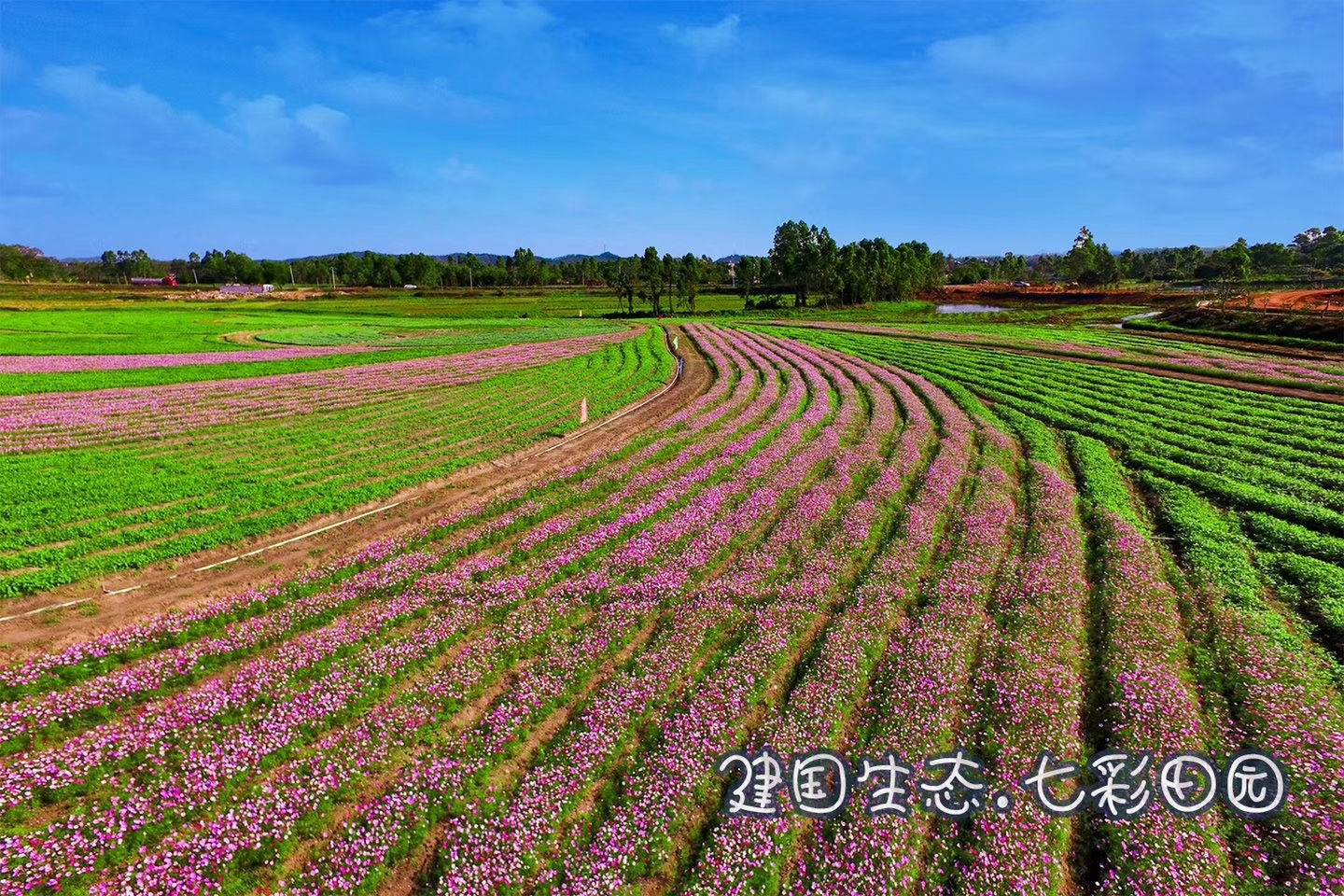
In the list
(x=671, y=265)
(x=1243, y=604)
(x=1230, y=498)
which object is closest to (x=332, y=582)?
(x=1243, y=604)

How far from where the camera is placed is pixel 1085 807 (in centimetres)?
845

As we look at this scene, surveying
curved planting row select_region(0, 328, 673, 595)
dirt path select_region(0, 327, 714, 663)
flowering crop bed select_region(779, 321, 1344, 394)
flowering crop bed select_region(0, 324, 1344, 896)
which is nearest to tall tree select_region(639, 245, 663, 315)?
flowering crop bed select_region(779, 321, 1344, 394)

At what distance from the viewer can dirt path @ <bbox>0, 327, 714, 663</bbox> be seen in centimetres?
1245

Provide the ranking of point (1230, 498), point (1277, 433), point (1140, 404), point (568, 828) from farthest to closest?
1. point (1140, 404)
2. point (1277, 433)
3. point (1230, 498)
4. point (568, 828)

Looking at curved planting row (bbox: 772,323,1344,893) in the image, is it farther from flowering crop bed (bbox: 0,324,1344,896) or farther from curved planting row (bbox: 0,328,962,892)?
curved planting row (bbox: 0,328,962,892)

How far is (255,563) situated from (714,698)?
42.3ft

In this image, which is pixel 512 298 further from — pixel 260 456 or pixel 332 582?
pixel 332 582

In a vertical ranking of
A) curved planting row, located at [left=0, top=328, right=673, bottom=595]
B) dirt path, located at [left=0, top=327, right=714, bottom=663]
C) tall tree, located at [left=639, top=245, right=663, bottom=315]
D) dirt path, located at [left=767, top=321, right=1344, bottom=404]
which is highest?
tall tree, located at [left=639, top=245, right=663, bottom=315]

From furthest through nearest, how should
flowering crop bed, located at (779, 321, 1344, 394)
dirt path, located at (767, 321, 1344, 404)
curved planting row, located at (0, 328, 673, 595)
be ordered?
flowering crop bed, located at (779, 321, 1344, 394)
dirt path, located at (767, 321, 1344, 404)
curved planting row, located at (0, 328, 673, 595)

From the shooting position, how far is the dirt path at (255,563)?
1245 cm

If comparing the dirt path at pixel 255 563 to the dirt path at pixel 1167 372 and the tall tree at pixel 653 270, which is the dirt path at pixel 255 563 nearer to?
the dirt path at pixel 1167 372

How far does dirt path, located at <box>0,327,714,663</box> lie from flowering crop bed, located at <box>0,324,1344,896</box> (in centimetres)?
84

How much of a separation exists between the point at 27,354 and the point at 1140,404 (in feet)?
276

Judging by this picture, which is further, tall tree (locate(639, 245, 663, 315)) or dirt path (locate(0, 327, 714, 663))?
tall tree (locate(639, 245, 663, 315))
